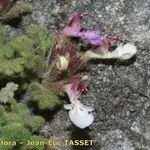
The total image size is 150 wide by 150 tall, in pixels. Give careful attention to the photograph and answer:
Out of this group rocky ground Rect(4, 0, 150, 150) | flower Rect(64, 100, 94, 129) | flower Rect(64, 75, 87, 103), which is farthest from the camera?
rocky ground Rect(4, 0, 150, 150)

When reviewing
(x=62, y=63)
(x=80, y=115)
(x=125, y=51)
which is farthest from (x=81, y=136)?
(x=125, y=51)

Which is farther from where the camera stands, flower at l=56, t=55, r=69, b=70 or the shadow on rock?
the shadow on rock

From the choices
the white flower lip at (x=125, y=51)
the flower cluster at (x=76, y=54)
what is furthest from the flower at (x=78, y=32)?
the white flower lip at (x=125, y=51)

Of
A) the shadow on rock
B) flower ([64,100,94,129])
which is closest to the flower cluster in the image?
flower ([64,100,94,129])

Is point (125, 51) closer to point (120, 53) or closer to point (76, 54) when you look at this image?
point (120, 53)

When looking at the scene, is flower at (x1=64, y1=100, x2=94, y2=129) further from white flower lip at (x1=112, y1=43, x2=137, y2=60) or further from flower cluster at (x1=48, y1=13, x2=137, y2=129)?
white flower lip at (x1=112, y1=43, x2=137, y2=60)

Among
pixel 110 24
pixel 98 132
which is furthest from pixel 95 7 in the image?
pixel 98 132

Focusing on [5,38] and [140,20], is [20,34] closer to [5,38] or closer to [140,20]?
[5,38]
